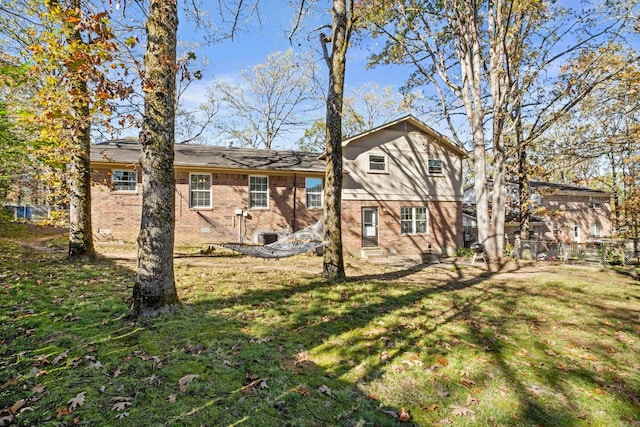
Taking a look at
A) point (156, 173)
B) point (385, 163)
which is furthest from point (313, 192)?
point (156, 173)

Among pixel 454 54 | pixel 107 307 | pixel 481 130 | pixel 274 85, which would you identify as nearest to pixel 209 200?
pixel 107 307

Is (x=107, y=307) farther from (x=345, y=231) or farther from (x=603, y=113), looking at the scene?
(x=603, y=113)

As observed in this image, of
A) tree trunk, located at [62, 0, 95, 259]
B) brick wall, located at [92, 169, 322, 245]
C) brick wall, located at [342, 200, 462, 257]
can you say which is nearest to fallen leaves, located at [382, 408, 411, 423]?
tree trunk, located at [62, 0, 95, 259]

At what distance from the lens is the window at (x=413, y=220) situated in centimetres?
1608

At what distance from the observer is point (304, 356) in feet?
13.0

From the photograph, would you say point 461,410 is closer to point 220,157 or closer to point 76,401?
point 76,401

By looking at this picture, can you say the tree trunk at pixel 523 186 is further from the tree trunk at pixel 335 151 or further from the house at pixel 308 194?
the tree trunk at pixel 335 151

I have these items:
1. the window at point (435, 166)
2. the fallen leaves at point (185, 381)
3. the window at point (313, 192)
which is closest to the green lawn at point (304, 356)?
the fallen leaves at point (185, 381)

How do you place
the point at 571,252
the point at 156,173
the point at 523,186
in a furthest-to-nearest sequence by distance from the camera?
the point at 523,186 → the point at 571,252 → the point at 156,173

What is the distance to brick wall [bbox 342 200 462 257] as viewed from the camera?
593 inches

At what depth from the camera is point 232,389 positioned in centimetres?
313

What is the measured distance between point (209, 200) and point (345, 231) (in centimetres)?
652

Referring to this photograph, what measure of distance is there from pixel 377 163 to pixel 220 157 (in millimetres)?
7791

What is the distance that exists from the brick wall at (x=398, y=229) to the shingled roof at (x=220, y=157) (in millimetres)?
3063
